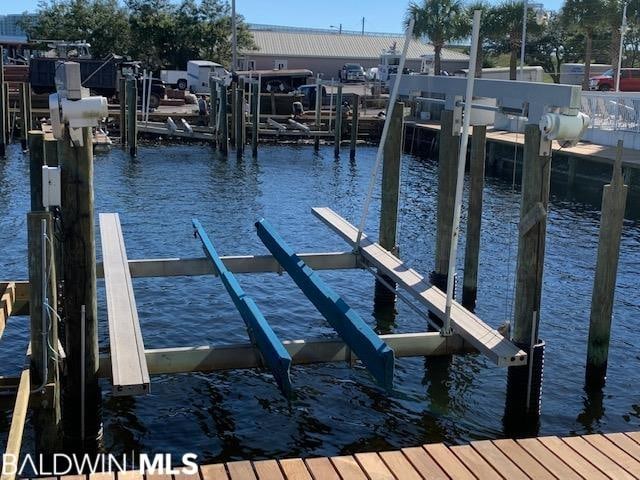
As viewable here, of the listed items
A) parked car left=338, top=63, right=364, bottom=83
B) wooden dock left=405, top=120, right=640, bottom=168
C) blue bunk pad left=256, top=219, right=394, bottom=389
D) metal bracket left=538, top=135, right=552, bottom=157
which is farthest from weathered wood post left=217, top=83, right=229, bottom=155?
parked car left=338, top=63, right=364, bottom=83

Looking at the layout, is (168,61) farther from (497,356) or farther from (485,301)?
(497,356)

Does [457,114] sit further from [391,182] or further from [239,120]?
[239,120]

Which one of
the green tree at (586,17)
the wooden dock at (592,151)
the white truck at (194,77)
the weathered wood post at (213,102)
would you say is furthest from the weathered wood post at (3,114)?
the green tree at (586,17)

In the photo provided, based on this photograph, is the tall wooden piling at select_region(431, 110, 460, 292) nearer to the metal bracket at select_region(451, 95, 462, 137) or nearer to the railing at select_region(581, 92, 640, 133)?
the metal bracket at select_region(451, 95, 462, 137)

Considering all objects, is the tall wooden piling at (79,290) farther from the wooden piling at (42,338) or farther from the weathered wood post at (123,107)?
the weathered wood post at (123,107)

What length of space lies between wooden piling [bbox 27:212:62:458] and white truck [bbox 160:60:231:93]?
139 feet

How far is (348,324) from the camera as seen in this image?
798cm

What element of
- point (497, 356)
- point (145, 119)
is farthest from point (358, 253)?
point (145, 119)

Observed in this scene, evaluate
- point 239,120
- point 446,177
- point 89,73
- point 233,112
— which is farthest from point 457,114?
point 89,73

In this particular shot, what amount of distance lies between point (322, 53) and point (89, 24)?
21043 mm

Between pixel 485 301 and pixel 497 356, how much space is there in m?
5.93

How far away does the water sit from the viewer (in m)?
8.83

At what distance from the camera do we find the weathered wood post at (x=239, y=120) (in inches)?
→ 1262

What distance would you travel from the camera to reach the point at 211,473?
592cm
